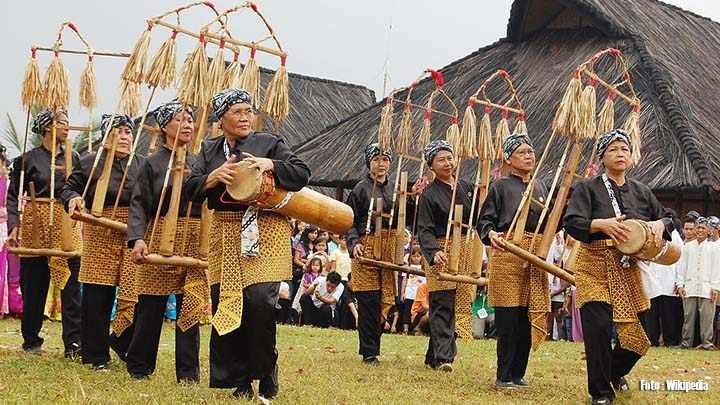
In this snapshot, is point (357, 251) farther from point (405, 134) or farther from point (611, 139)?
point (611, 139)

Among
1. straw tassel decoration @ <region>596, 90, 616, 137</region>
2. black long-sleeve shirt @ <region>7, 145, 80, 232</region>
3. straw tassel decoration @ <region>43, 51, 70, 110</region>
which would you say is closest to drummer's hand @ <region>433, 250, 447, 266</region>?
straw tassel decoration @ <region>596, 90, 616, 137</region>

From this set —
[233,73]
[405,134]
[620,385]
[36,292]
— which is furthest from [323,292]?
[233,73]

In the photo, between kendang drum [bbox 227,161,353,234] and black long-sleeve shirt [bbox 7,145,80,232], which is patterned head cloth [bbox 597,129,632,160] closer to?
kendang drum [bbox 227,161,353,234]

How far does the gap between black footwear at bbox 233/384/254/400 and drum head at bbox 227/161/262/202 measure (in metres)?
1.17

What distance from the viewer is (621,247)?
688 cm

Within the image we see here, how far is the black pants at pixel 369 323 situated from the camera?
31.6 feet

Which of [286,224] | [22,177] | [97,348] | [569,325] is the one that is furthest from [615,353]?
[569,325]

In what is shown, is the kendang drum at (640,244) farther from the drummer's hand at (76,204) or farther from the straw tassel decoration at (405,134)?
the straw tassel decoration at (405,134)

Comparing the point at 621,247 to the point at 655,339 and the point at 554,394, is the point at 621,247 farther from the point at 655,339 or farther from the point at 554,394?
the point at 655,339

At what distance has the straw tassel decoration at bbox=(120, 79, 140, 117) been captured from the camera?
8.16 metres

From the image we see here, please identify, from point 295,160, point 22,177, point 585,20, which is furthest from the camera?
point 585,20

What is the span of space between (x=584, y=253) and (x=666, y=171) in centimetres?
979

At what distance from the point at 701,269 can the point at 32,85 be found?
987cm

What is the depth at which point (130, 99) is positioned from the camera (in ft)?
27.0
